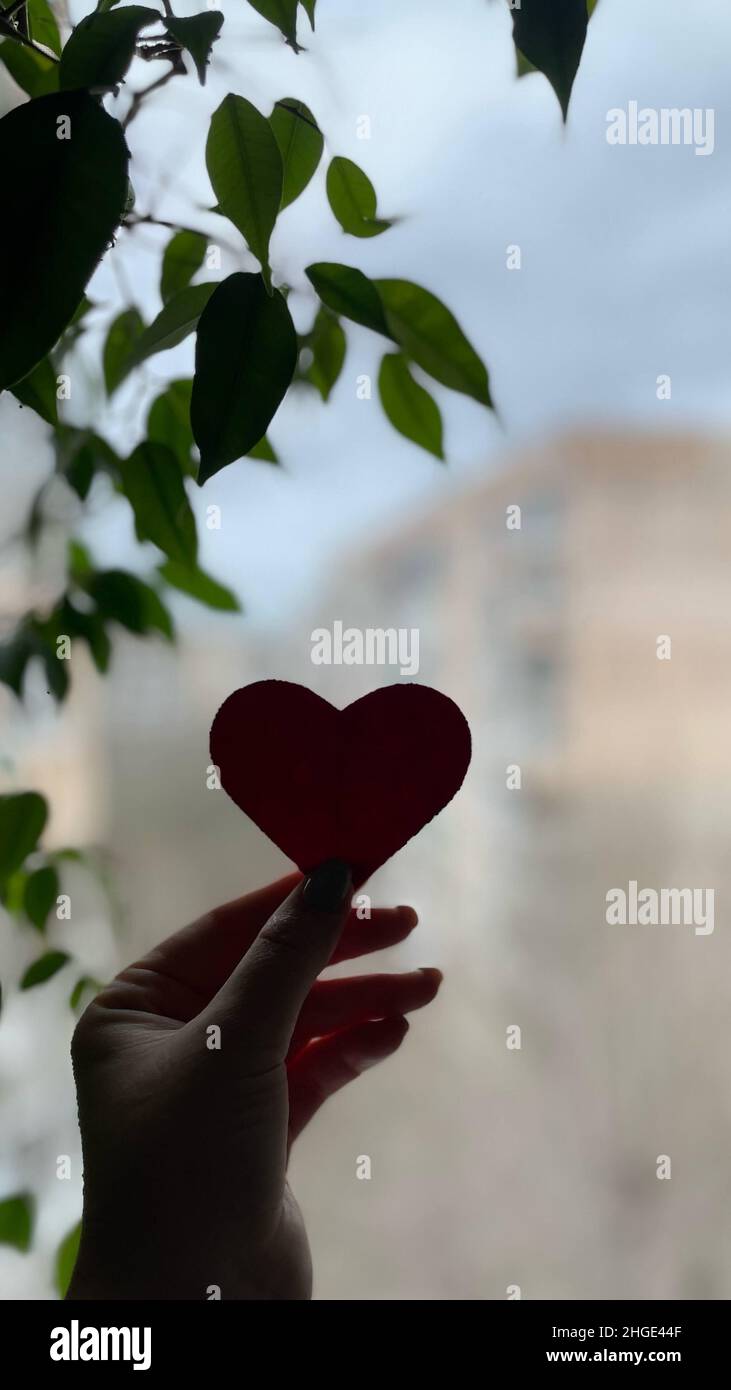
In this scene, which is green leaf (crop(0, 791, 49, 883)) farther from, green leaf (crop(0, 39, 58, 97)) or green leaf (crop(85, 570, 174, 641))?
green leaf (crop(0, 39, 58, 97))

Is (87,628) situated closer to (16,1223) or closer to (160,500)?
(160,500)

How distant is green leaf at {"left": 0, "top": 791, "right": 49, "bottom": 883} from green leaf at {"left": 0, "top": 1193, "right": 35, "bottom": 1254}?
0.31 metres

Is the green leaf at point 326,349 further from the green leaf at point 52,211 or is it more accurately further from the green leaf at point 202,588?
the green leaf at point 52,211

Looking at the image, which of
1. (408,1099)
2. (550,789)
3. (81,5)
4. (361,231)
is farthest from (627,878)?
(81,5)

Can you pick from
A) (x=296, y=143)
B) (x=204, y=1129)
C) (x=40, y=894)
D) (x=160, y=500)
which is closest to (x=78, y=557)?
(x=160, y=500)

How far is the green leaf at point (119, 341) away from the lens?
0.68m

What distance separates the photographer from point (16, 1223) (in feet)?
2.66

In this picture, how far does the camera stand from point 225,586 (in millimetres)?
784

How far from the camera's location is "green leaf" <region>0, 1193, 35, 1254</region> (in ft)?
2.65

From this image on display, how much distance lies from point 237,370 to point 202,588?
0.34 m

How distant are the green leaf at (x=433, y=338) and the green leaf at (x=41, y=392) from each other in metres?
0.22

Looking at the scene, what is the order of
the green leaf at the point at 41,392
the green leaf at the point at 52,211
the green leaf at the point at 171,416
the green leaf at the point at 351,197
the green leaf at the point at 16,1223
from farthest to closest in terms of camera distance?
the green leaf at the point at 16,1223
the green leaf at the point at 171,416
the green leaf at the point at 351,197
the green leaf at the point at 41,392
the green leaf at the point at 52,211

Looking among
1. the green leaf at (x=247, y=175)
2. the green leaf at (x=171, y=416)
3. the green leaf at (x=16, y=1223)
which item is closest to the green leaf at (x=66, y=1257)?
the green leaf at (x=16, y=1223)
